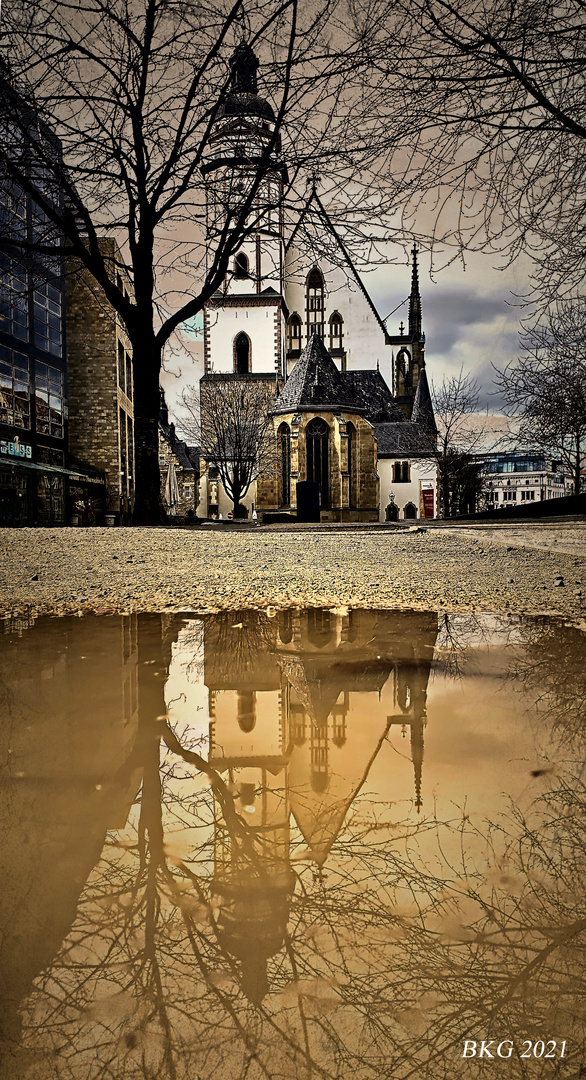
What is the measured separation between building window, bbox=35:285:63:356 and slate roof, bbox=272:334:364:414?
1992 centimetres

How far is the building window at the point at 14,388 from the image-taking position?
887 inches

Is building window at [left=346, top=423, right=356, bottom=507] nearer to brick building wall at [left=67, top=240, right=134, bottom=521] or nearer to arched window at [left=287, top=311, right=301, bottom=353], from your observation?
arched window at [left=287, top=311, right=301, bottom=353]

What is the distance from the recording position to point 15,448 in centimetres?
2305

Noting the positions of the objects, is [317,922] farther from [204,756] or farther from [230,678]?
[230,678]

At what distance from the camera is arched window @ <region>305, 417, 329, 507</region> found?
44.7m

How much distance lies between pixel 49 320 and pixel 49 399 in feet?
10.8

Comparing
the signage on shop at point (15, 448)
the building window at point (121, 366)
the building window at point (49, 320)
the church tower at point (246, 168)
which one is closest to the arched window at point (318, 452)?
the building window at point (121, 366)

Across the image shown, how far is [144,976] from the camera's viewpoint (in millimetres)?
847

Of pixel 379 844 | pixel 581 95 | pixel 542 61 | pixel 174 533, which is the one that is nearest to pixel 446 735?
pixel 379 844

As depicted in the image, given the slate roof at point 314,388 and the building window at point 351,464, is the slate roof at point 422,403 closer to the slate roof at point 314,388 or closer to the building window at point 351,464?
the building window at point 351,464

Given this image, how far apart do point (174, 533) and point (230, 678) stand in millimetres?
5734

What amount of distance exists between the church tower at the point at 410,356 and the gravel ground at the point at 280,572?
59.0 metres

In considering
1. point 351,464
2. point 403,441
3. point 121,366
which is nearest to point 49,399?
point 121,366

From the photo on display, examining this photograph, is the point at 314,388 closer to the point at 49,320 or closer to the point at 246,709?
the point at 49,320
